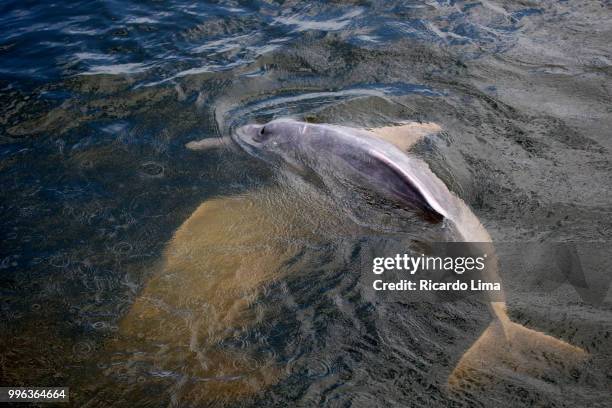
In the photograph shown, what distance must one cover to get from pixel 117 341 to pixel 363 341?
193 cm

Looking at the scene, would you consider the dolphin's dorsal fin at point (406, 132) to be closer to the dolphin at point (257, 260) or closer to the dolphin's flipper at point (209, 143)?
the dolphin at point (257, 260)

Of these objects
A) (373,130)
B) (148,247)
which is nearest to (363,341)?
(148,247)

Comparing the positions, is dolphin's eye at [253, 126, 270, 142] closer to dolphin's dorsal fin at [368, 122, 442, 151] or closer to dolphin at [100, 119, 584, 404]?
dolphin at [100, 119, 584, 404]

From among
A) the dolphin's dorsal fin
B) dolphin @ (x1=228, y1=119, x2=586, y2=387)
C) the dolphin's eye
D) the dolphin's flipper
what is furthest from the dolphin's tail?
the dolphin's flipper

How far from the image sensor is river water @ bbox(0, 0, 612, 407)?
3.77m

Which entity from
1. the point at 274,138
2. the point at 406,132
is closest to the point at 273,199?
the point at 274,138

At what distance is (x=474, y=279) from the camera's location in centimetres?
434

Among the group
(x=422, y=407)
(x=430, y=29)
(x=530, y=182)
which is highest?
(x=430, y=29)

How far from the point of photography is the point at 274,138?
20.0 feet

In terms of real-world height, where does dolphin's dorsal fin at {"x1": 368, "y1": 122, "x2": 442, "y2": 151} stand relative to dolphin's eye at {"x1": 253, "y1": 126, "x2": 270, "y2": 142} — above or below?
above

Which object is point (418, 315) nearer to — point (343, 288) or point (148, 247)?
point (343, 288)

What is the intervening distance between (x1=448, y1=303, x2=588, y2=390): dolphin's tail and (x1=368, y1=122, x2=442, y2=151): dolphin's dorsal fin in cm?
254

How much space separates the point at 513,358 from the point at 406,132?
10.1 ft

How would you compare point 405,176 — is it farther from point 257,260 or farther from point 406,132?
point 257,260
